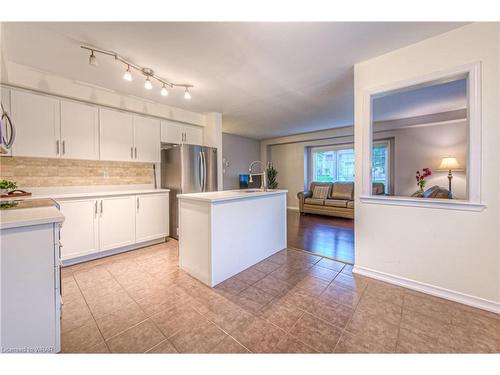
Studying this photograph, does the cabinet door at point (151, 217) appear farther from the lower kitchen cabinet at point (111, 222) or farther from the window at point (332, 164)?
the window at point (332, 164)

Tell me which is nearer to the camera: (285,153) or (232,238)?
(232,238)

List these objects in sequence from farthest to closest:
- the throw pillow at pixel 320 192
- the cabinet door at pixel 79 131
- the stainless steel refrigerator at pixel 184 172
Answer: the throw pillow at pixel 320 192 → the stainless steel refrigerator at pixel 184 172 → the cabinet door at pixel 79 131

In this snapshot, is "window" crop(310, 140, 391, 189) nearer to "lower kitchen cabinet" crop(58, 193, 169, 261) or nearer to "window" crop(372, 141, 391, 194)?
"window" crop(372, 141, 391, 194)

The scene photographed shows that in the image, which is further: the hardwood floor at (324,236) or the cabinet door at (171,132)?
the cabinet door at (171,132)

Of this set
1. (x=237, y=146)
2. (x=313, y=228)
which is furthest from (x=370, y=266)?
(x=237, y=146)

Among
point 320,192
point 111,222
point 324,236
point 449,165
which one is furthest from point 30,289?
point 449,165

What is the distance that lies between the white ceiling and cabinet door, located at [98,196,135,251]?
5.45ft

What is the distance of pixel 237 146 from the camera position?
6414 millimetres

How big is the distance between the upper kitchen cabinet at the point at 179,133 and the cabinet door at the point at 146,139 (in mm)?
131

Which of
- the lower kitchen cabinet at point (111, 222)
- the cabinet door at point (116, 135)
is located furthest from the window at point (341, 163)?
the cabinet door at point (116, 135)

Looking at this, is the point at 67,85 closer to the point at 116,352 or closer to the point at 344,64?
the point at 116,352

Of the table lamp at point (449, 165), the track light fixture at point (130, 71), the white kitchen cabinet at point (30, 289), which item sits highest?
the track light fixture at point (130, 71)

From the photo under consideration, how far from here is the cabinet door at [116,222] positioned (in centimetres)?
267
